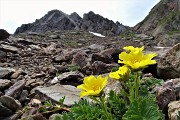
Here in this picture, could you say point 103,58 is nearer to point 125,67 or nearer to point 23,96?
point 23,96

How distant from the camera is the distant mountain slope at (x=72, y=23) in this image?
66.5m

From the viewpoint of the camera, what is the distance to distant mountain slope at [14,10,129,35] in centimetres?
6650

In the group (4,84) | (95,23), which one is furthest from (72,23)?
(4,84)

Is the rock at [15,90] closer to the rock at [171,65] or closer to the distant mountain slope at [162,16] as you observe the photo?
the rock at [171,65]

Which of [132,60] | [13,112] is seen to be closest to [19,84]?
[13,112]

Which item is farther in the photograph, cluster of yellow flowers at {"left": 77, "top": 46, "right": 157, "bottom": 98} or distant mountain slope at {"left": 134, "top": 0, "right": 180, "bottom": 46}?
distant mountain slope at {"left": 134, "top": 0, "right": 180, "bottom": 46}

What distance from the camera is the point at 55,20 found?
6856 cm

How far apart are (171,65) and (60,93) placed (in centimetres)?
221

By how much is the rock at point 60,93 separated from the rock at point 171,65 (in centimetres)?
169

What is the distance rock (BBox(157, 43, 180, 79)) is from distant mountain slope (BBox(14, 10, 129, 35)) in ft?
186

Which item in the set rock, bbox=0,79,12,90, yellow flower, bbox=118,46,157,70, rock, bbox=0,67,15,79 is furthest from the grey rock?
yellow flower, bbox=118,46,157,70

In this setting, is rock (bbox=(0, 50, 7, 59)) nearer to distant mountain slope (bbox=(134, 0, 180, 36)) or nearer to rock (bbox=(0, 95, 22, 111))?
rock (bbox=(0, 95, 22, 111))

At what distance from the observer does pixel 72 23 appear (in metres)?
66.5

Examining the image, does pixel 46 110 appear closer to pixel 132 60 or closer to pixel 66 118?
pixel 66 118
